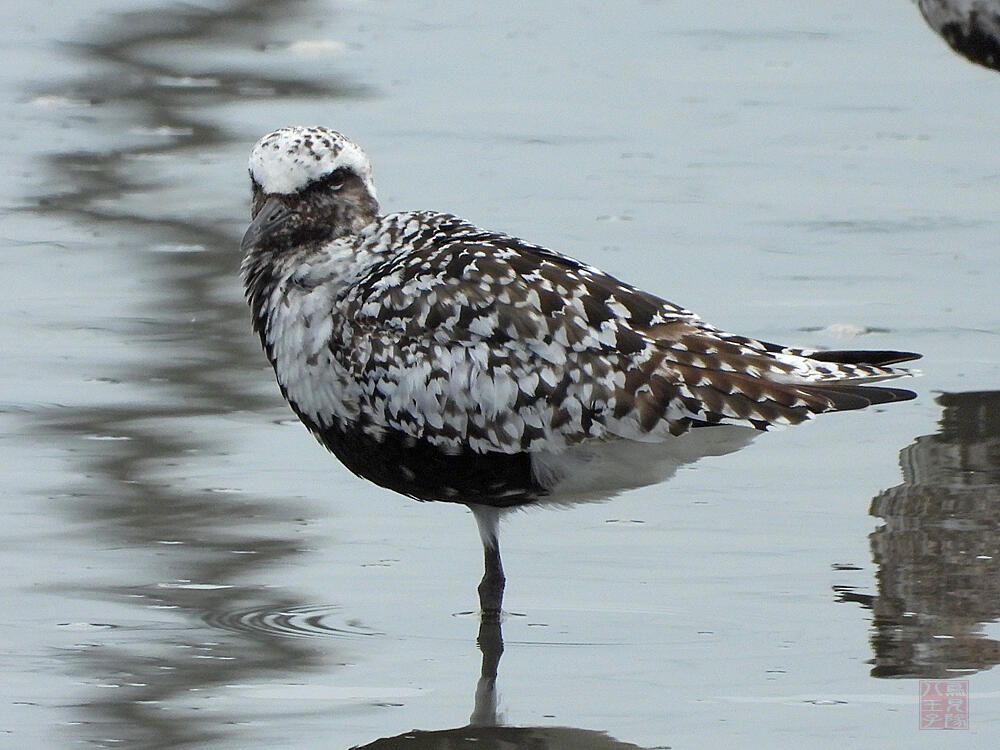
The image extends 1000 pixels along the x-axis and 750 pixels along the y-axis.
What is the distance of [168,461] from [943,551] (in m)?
2.78

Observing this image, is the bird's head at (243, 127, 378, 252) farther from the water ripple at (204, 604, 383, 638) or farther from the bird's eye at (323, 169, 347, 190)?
the water ripple at (204, 604, 383, 638)

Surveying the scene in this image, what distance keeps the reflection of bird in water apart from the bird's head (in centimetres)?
479

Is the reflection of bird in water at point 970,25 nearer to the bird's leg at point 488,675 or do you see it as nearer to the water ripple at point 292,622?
the bird's leg at point 488,675

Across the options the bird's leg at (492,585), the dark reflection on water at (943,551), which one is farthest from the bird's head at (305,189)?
the dark reflection on water at (943,551)

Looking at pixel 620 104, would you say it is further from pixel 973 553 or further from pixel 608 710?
pixel 608 710

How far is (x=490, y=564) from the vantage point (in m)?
6.75

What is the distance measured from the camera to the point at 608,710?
5941mm

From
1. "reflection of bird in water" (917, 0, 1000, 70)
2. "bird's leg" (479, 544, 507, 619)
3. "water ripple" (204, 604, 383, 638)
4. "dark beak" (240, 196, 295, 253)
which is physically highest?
"reflection of bird in water" (917, 0, 1000, 70)

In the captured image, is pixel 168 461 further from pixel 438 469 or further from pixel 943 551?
pixel 943 551

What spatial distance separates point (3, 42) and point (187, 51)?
1.16m

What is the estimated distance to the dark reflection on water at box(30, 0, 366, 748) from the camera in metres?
6.17

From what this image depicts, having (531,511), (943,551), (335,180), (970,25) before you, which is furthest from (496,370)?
(970,25)

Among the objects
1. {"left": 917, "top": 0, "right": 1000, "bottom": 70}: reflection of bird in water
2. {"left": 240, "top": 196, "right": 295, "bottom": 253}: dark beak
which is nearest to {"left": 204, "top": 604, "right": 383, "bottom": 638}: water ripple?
{"left": 240, "top": 196, "right": 295, "bottom": 253}: dark beak

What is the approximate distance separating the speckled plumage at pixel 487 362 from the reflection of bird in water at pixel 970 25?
14.6 feet
